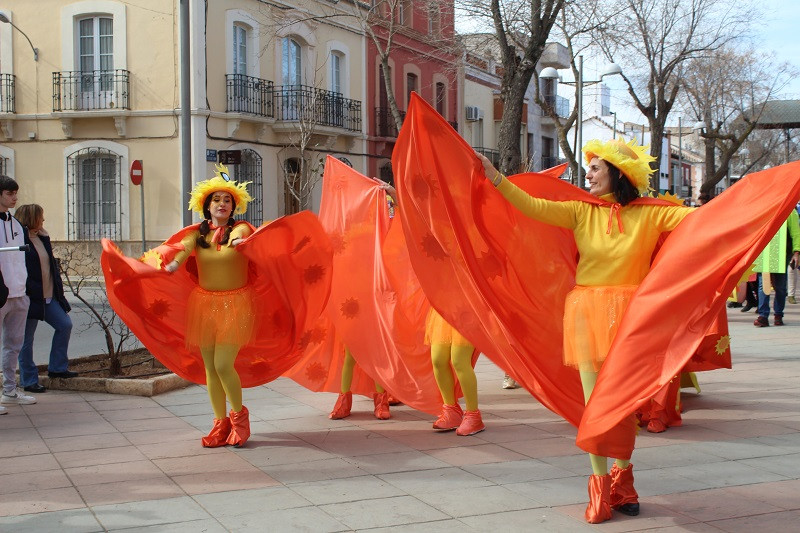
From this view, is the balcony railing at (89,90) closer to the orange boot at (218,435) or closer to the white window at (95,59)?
the white window at (95,59)

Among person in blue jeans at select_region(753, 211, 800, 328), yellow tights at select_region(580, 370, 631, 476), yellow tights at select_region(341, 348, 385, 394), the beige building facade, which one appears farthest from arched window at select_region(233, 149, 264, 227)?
yellow tights at select_region(580, 370, 631, 476)

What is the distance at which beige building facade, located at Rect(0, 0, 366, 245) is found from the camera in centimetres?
2489

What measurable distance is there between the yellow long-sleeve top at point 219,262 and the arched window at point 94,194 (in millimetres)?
19782

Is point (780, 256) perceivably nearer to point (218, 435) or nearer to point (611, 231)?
point (611, 231)

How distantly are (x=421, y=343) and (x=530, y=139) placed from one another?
41669 millimetres

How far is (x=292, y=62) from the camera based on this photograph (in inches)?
1120

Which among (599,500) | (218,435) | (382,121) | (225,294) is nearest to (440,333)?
(225,294)

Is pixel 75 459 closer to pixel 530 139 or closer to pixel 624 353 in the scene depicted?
pixel 624 353

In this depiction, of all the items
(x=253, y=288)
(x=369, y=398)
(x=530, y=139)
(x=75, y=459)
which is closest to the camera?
(x=75, y=459)

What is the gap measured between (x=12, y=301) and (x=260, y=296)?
2488 mm

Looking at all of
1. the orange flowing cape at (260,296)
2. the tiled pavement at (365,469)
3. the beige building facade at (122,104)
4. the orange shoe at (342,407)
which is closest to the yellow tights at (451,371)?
the tiled pavement at (365,469)

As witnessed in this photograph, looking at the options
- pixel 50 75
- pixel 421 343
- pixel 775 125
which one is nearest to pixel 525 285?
pixel 421 343

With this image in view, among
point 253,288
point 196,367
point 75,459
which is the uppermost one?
point 253,288

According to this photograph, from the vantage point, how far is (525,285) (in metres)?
5.81
